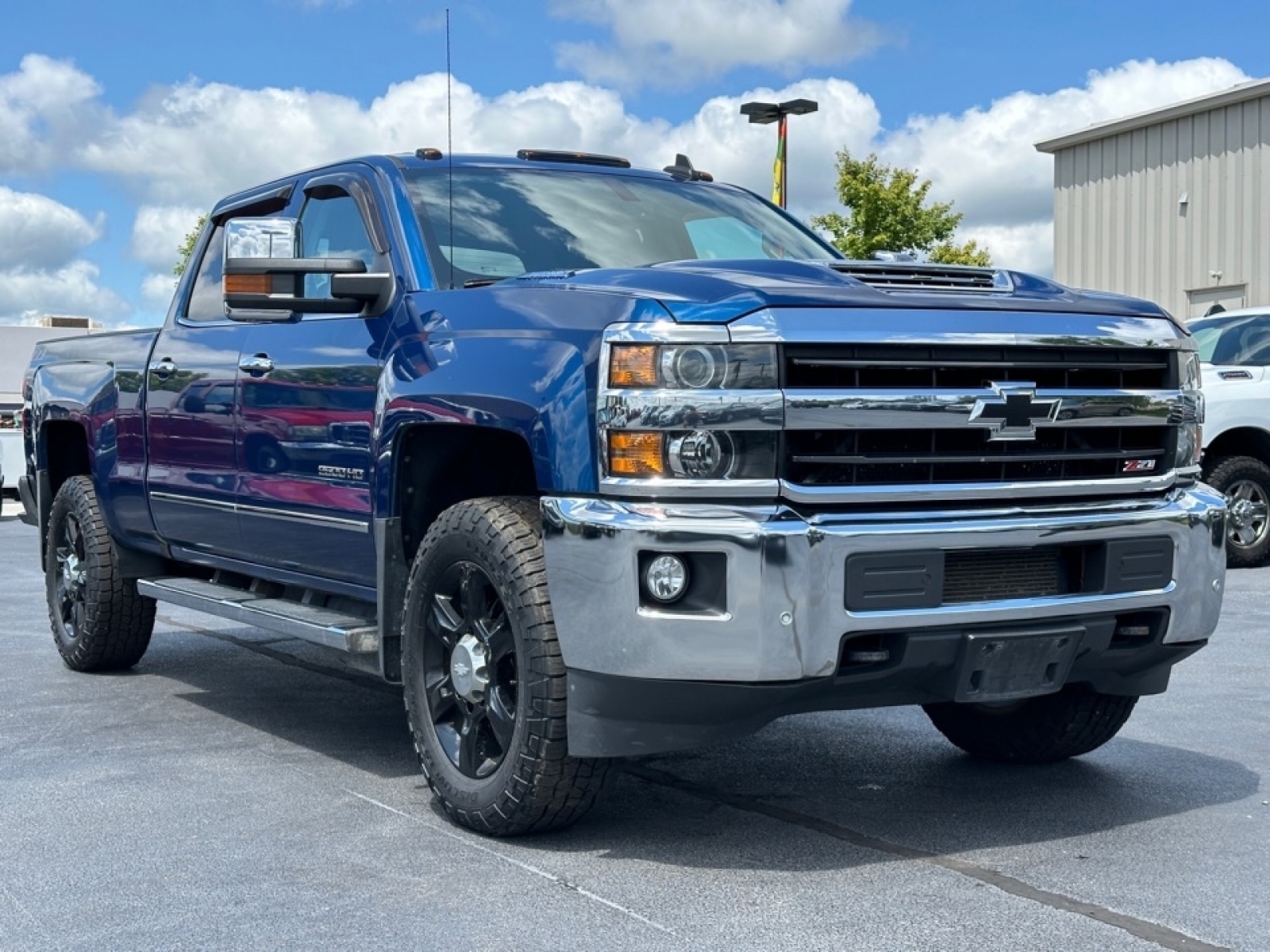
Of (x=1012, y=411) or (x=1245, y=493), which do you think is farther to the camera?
(x=1245, y=493)

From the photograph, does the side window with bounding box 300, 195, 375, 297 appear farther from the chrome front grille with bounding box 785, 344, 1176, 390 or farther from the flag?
the flag

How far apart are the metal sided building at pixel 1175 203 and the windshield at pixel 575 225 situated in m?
18.5

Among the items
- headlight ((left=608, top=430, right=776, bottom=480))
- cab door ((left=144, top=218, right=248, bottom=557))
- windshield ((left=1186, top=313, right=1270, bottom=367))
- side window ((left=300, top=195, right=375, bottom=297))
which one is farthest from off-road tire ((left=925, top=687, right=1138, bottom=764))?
windshield ((left=1186, top=313, right=1270, bottom=367))

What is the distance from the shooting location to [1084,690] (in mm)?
5102

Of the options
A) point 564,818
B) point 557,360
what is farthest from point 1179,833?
point 557,360

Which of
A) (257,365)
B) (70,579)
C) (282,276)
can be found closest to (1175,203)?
(70,579)

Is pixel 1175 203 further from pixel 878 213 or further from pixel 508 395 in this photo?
pixel 508 395

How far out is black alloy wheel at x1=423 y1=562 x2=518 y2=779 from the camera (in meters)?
4.50

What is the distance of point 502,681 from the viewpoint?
178 inches

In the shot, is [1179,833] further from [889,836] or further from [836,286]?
[836,286]

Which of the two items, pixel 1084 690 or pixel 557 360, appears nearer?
pixel 557 360

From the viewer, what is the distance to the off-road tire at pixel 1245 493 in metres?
11.6

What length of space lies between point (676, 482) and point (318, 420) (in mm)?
1789

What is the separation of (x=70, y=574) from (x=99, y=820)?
3060 mm
